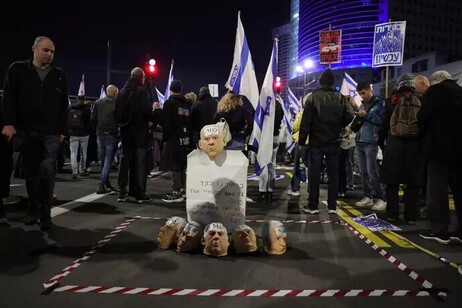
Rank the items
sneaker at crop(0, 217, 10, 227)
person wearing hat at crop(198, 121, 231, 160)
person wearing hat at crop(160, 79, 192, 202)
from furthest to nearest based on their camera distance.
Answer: person wearing hat at crop(160, 79, 192, 202) → sneaker at crop(0, 217, 10, 227) → person wearing hat at crop(198, 121, 231, 160)

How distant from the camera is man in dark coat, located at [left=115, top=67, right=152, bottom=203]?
770 cm

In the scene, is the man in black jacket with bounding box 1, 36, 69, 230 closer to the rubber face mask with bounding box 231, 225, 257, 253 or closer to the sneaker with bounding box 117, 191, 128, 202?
the sneaker with bounding box 117, 191, 128, 202

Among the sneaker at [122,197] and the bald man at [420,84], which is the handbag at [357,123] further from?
the sneaker at [122,197]

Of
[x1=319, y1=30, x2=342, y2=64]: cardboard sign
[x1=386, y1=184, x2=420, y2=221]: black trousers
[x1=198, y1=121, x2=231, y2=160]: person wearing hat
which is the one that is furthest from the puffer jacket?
[x1=319, y1=30, x2=342, y2=64]: cardboard sign

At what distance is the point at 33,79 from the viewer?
5387 millimetres

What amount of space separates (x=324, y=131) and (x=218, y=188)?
2.85 metres

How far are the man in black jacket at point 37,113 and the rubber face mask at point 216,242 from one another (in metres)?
2.32

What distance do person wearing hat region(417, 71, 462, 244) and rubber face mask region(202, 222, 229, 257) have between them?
2781 mm

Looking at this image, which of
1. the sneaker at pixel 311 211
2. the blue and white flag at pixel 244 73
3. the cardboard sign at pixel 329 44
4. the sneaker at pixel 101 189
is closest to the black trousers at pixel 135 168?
the sneaker at pixel 101 189

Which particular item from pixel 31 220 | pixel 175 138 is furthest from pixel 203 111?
pixel 31 220

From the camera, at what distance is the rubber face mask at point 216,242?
441 cm

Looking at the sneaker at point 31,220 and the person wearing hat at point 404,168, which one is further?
the person wearing hat at point 404,168

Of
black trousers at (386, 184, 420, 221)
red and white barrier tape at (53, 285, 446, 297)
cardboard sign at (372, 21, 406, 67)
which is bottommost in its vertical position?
red and white barrier tape at (53, 285, 446, 297)

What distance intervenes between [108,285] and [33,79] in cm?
311
